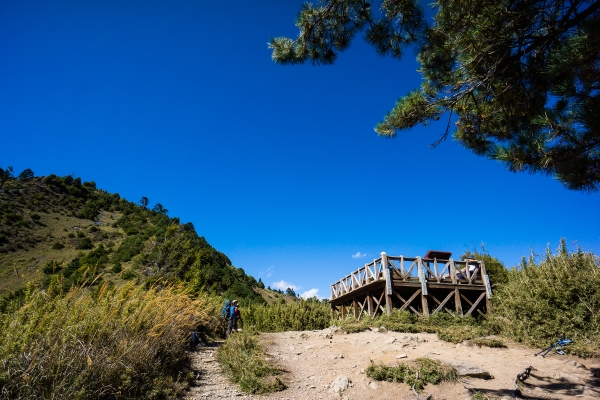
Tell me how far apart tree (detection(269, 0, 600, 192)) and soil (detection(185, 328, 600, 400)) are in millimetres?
3433

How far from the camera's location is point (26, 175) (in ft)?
176

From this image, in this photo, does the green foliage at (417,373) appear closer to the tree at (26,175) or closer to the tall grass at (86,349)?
the tall grass at (86,349)

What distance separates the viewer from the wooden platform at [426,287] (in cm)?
1185

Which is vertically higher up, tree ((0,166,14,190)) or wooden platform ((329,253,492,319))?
tree ((0,166,14,190))

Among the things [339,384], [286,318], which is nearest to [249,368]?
[339,384]

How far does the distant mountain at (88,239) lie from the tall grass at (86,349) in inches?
332

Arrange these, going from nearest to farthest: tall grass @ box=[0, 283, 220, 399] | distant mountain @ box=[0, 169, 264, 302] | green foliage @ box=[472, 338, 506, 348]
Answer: tall grass @ box=[0, 283, 220, 399] < green foliage @ box=[472, 338, 506, 348] < distant mountain @ box=[0, 169, 264, 302]

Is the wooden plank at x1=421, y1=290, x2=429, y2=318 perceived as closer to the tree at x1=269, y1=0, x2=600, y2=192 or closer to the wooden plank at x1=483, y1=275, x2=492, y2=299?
the wooden plank at x1=483, y1=275, x2=492, y2=299

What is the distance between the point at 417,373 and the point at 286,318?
989 centimetres

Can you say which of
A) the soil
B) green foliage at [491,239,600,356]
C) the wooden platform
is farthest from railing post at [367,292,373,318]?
green foliage at [491,239,600,356]

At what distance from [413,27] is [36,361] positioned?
5983mm

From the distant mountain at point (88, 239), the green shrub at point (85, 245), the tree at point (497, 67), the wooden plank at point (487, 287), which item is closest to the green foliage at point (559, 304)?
the wooden plank at point (487, 287)

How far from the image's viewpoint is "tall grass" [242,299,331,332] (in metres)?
14.3

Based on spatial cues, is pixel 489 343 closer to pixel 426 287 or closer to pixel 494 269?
pixel 426 287
